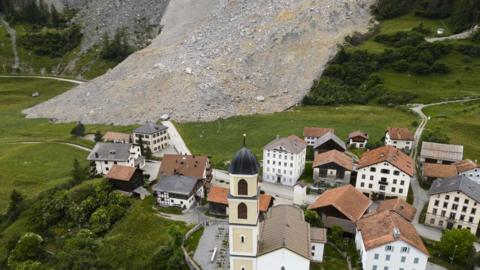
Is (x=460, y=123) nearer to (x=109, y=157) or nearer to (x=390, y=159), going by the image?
(x=390, y=159)

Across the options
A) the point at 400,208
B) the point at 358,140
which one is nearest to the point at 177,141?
the point at 358,140

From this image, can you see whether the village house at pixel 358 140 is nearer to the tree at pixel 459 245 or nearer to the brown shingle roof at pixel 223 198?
the brown shingle roof at pixel 223 198

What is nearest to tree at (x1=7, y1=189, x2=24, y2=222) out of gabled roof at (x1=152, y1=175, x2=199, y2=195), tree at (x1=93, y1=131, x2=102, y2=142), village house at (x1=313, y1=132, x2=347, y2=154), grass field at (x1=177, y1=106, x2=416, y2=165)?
gabled roof at (x1=152, y1=175, x2=199, y2=195)

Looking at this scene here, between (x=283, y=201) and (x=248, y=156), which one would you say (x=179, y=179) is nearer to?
(x=283, y=201)

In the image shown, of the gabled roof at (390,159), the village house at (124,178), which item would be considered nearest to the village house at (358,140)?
the gabled roof at (390,159)

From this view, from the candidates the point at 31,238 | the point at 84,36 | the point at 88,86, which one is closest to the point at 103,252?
the point at 31,238

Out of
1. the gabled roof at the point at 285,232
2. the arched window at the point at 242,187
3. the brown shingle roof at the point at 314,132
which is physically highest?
the arched window at the point at 242,187
